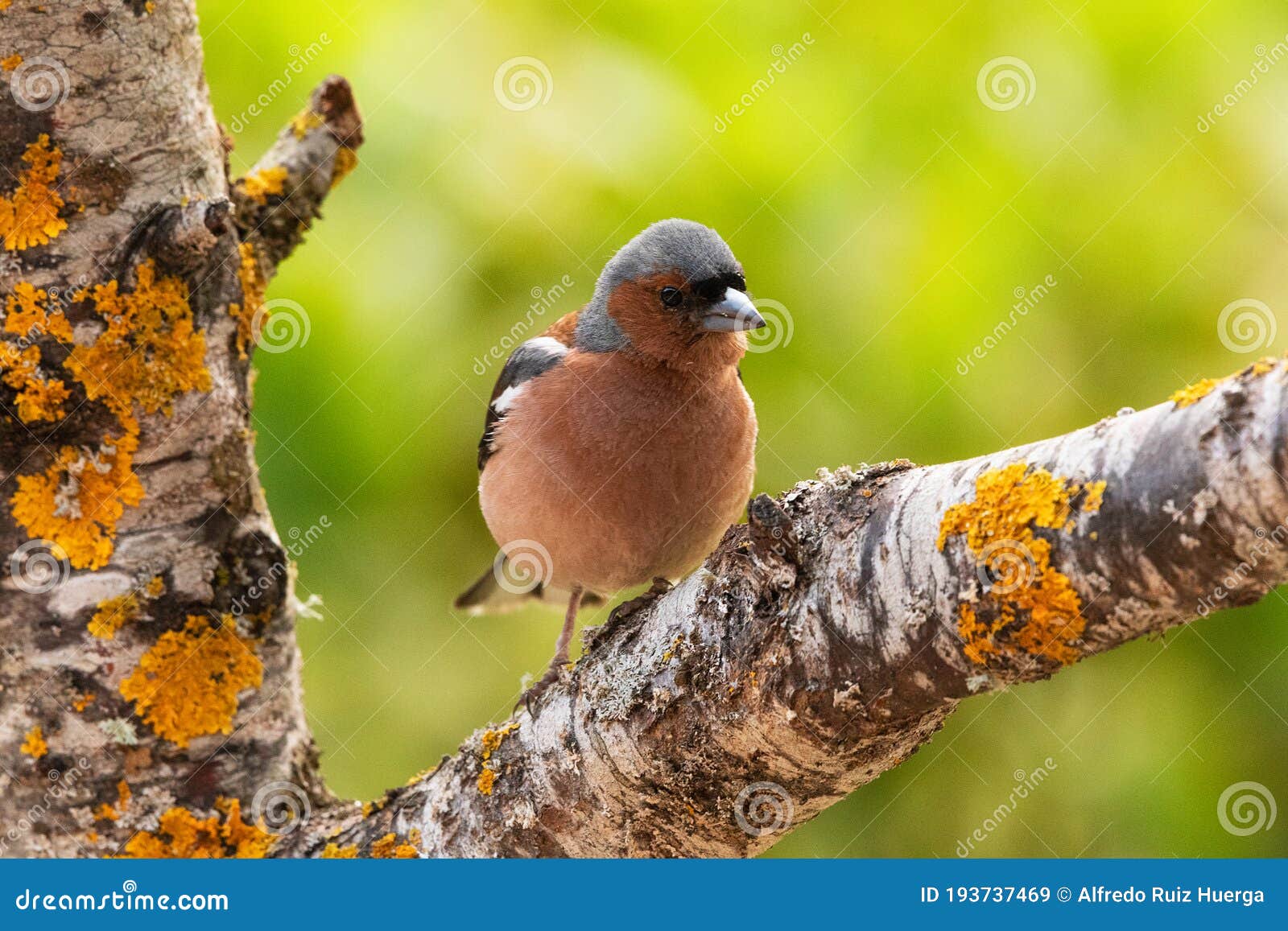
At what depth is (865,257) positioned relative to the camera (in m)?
3.80

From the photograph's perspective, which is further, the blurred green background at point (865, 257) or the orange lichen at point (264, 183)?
the blurred green background at point (865, 257)

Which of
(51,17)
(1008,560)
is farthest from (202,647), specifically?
Result: (1008,560)

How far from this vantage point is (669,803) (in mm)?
2418

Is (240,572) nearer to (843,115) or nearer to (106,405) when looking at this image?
(106,405)

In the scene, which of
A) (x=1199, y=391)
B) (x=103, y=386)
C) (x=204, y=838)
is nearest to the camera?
(x=1199, y=391)

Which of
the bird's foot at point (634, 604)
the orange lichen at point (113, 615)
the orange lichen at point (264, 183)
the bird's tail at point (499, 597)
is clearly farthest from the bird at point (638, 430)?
the orange lichen at point (113, 615)

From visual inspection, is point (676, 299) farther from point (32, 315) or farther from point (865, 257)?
point (32, 315)

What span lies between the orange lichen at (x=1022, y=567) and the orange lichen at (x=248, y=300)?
7.53ft

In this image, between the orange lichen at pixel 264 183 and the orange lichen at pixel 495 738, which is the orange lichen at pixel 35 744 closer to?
the orange lichen at pixel 495 738

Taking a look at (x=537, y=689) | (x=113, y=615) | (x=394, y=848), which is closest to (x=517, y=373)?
(x=537, y=689)

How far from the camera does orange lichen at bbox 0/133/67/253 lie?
9.12ft

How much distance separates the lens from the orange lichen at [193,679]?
9.92 feet

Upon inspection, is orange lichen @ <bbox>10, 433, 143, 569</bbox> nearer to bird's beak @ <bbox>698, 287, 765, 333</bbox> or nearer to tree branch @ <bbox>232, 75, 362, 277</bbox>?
tree branch @ <bbox>232, 75, 362, 277</bbox>

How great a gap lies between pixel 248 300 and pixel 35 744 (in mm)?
1365
